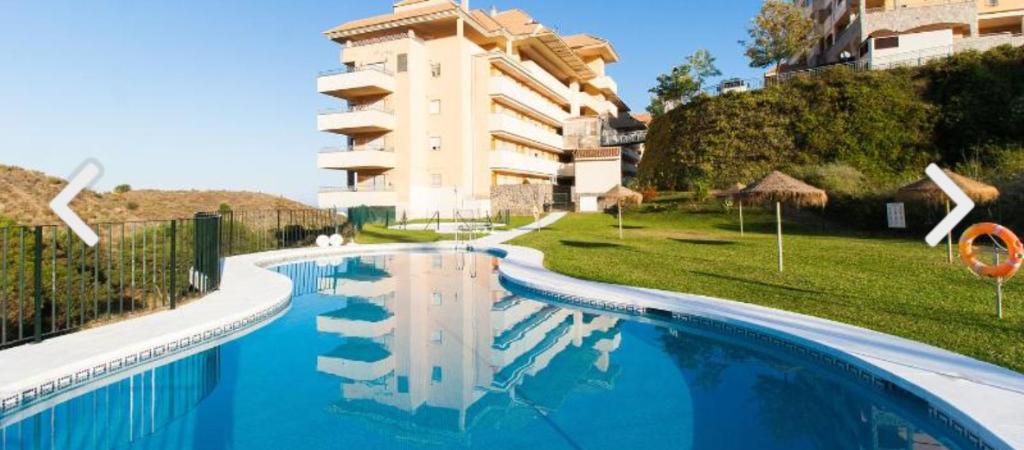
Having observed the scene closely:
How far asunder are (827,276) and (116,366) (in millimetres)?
12218

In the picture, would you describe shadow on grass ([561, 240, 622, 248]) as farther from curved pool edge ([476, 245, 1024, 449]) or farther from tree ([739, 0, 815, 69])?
tree ([739, 0, 815, 69])

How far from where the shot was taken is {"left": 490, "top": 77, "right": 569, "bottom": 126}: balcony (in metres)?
35.8

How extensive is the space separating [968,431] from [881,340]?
2288 mm

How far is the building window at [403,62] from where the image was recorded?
34.5 m

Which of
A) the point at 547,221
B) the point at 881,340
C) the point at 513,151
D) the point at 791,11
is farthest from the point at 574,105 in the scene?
the point at 881,340

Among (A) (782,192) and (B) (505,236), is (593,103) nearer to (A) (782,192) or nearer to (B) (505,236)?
(B) (505,236)

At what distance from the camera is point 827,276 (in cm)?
1117

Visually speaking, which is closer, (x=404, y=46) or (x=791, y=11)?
(x=404, y=46)

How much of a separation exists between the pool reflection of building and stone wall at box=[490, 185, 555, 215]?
23.2 metres

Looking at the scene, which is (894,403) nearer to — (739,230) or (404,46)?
(739,230)

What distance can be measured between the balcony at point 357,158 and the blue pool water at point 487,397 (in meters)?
26.5

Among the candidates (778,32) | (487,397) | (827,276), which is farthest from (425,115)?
(487,397)

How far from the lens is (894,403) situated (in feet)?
16.2

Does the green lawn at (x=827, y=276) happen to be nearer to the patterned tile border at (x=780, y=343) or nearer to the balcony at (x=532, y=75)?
the patterned tile border at (x=780, y=343)
